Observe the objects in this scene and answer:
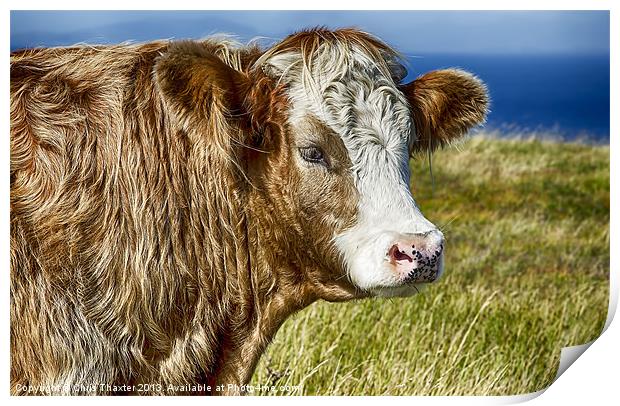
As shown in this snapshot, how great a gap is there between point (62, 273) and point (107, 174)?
0.44 meters

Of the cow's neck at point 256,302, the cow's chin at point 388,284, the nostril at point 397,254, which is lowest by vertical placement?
the cow's neck at point 256,302

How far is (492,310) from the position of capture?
593 centimetres

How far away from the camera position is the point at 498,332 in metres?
5.63

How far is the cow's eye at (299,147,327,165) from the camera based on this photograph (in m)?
4.09

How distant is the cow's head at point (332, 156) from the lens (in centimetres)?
399

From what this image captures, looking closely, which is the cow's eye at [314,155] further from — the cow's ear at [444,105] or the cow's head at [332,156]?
the cow's ear at [444,105]

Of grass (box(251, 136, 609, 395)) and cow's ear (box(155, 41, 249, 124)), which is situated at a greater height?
cow's ear (box(155, 41, 249, 124))

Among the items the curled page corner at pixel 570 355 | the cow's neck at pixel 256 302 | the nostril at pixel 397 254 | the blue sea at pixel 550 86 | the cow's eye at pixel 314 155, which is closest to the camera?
the nostril at pixel 397 254

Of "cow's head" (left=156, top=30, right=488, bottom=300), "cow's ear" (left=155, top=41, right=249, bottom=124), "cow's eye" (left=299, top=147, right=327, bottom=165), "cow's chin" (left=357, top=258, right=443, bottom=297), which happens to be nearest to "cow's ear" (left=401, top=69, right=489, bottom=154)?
"cow's head" (left=156, top=30, right=488, bottom=300)

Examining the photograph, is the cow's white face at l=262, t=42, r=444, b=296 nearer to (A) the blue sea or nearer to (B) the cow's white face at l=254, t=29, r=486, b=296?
(B) the cow's white face at l=254, t=29, r=486, b=296

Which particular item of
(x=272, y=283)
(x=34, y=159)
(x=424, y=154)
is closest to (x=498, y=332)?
(x=424, y=154)

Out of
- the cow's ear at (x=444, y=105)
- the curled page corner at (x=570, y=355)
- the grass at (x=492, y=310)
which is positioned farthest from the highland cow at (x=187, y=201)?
the curled page corner at (x=570, y=355)

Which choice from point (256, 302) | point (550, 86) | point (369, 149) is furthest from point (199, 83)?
point (550, 86)
